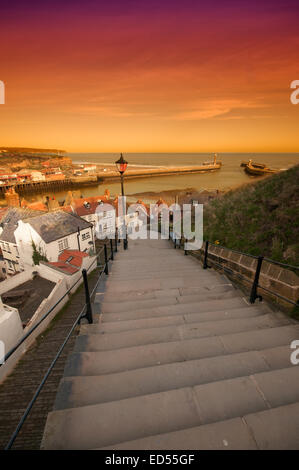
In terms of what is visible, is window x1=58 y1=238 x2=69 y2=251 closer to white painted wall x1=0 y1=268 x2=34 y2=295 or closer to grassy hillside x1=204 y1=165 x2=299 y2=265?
white painted wall x1=0 y1=268 x2=34 y2=295

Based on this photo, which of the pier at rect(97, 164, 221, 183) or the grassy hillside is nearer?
the grassy hillside

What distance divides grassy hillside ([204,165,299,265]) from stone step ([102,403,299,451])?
4.37 meters

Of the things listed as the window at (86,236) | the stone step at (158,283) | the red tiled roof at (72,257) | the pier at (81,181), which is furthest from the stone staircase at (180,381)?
the pier at (81,181)

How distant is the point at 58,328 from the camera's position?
12.4 metres

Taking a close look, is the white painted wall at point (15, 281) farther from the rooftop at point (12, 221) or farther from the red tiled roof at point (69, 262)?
the rooftop at point (12, 221)

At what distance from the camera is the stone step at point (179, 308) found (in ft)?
13.9

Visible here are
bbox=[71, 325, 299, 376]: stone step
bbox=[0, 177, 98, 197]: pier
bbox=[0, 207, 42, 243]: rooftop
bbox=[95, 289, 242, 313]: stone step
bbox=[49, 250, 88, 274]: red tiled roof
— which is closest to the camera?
bbox=[71, 325, 299, 376]: stone step

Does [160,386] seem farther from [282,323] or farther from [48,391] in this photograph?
[48,391]

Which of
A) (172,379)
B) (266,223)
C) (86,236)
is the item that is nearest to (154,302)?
(172,379)

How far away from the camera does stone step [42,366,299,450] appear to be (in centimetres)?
188

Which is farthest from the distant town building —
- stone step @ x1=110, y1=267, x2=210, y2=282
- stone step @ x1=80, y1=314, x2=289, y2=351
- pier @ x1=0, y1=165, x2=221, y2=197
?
pier @ x1=0, y1=165, x2=221, y2=197

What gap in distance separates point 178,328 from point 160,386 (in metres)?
1.22

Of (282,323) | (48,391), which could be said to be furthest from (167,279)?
(48,391)

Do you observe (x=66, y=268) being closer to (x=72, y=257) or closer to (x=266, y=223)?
(x=72, y=257)
